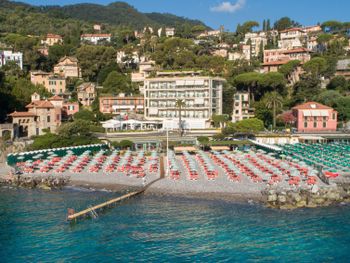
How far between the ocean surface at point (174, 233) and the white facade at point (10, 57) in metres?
75.8

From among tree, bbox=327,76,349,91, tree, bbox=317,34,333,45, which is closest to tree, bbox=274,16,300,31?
tree, bbox=317,34,333,45

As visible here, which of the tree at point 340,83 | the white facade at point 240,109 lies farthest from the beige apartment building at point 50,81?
the tree at point 340,83

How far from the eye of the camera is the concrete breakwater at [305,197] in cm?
3866

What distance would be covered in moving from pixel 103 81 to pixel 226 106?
33.8 metres

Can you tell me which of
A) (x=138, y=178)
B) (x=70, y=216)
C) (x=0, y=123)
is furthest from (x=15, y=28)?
(x=70, y=216)

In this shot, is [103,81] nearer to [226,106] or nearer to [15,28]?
[226,106]

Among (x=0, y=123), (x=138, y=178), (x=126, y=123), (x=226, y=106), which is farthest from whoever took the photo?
(x=226, y=106)

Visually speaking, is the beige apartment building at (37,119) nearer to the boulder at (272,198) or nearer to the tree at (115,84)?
the tree at (115,84)

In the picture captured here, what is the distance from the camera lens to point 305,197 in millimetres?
39531

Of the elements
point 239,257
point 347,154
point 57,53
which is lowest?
point 239,257

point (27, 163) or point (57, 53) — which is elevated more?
point (57, 53)

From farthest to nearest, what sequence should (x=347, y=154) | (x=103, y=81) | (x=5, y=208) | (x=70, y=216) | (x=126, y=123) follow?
(x=103, y=81), (x=126, y=123), (x=347, y=154), (x=5, y=208), (x=70, y=216)

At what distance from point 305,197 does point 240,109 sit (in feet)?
181

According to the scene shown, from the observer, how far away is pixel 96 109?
93375 millimetres
